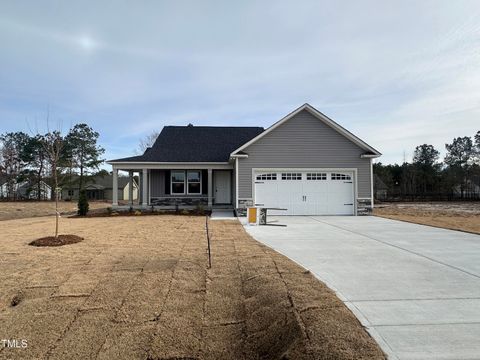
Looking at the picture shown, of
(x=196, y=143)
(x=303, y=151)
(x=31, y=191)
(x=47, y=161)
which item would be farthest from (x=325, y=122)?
(x=31, y=191)

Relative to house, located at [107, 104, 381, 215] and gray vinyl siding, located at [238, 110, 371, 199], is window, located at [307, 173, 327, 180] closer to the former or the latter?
house, located at [107, 104, 381, 215]

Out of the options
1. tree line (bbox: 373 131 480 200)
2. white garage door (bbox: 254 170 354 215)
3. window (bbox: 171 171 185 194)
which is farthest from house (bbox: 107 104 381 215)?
tree line (bbox: 373 131 480 200)

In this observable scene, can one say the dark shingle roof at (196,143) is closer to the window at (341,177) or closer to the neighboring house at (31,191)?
the window at (341,177)

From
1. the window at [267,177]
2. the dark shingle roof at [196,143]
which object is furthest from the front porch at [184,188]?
the window at [267,177]

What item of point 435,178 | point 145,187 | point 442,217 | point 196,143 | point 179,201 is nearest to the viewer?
point 442,217

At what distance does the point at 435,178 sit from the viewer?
48375 millimetres

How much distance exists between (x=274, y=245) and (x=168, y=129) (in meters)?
16.2

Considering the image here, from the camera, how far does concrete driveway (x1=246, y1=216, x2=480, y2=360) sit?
3307 millimetres

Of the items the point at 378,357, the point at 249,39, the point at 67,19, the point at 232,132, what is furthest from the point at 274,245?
the point at 232,132

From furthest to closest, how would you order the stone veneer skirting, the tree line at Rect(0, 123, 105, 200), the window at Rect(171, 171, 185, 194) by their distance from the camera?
the tree line at Rect(0, 123, 105, 200) → the window at Rect(171, 171, 185, 194) → the stone veneer skirting

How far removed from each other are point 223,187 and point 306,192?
5881mm

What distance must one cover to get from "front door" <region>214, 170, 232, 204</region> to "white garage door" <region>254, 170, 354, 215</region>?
14.0ft

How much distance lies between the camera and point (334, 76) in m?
15.5

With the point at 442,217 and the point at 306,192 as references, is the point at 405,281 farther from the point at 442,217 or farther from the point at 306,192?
the point at 442,217
